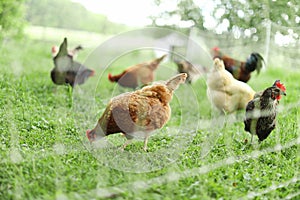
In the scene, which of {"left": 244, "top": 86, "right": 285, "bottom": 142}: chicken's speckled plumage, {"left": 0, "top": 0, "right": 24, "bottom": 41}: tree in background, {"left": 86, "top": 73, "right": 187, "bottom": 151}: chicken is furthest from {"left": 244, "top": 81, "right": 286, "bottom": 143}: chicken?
{"left": 0, "top": 0, "right": 24, "bottom": 41}: tree in background

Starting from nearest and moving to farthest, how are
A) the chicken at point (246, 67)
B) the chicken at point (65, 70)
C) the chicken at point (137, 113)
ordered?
the chicken at point (137, 113) < the chicken at point (65, 70) < the chicken at point (246, 67)

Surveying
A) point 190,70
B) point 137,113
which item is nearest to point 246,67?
point 190,70

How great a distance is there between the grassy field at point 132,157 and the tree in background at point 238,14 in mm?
877

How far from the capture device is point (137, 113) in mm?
3066

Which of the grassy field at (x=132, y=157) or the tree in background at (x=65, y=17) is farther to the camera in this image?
the tree in background at (x=65, y=17)

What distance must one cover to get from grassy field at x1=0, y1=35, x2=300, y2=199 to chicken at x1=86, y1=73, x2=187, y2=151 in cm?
16

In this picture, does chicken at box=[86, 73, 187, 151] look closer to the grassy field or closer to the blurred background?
the grassy field

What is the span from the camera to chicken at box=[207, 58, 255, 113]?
4.17 metres

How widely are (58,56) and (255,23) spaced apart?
2490 millimetres

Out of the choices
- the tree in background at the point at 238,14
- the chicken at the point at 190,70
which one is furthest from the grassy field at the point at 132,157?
the chicken at the point at 190,70

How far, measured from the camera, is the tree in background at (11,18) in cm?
627

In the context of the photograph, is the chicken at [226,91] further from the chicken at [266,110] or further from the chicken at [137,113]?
the chicken at [137,113]

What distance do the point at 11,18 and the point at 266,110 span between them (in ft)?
14.4

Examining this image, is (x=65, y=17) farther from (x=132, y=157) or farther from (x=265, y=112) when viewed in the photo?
→ (x=132, y=157)
